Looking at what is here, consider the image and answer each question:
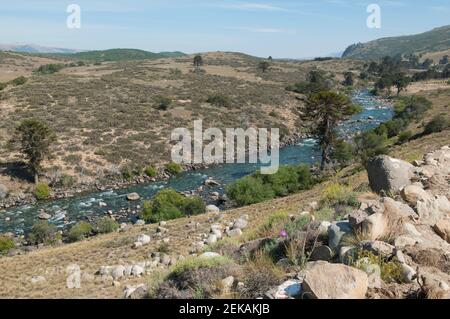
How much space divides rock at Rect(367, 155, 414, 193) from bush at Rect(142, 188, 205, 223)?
2205cm

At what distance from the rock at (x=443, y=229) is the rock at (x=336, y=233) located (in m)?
1.71

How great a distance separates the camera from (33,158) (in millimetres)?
44375

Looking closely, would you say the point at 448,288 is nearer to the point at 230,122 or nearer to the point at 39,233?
the point at 39,233

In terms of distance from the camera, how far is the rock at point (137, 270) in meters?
14.7

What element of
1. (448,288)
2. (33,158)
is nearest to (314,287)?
(448,288)

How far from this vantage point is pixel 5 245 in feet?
93.5

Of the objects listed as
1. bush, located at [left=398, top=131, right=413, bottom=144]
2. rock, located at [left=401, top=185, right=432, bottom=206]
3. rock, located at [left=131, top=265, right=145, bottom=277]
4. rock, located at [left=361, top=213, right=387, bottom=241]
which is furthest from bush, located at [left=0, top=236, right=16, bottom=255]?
bush, located at [left=398, top=131, right=413, bottom=144]

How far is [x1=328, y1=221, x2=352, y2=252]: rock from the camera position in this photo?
812 cm

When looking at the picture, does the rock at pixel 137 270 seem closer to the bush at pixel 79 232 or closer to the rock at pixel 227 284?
the rock at pixel 227 284

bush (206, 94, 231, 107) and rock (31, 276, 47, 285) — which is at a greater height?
bush (206, 94, 231, 107)

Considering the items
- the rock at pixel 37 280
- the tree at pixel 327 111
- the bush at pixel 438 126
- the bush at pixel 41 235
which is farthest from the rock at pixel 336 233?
the bush at pixel 438 126

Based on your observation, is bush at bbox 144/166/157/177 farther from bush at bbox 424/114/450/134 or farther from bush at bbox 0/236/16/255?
bush at bbox 424/114/450/134

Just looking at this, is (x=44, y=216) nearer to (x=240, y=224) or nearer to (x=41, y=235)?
(x=41, y=235)

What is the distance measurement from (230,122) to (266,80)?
51109 mm
